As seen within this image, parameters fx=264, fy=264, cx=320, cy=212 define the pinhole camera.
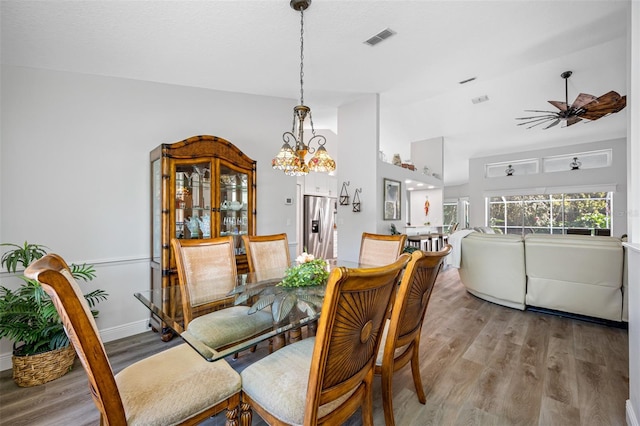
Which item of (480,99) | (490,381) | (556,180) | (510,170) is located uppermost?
(480,99)

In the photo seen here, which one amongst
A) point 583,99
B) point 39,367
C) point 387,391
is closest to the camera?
point 387,391

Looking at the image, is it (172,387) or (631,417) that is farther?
(631,417)

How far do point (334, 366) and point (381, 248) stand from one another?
1786 millimetres

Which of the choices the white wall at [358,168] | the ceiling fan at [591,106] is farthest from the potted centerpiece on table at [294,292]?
the ceiling fan at [591,106]

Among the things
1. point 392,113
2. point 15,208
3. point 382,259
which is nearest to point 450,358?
point 382,259

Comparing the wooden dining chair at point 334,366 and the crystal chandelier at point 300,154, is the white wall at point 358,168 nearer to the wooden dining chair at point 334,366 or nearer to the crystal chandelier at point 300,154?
the crystal chandelier at point 300,154

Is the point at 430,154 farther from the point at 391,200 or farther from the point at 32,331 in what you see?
the point at 32,331

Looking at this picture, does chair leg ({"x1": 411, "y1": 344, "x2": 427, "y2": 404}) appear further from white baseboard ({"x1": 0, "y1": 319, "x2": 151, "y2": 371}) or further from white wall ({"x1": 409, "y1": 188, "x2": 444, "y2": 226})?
white wall ({"x1": 409, "y1": 188, "x2": 444, "y2": 226})

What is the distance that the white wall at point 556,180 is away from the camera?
19.9 ft

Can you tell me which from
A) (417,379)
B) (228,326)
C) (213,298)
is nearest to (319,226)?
(213,298)

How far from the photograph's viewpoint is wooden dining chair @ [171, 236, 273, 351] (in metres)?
1.38

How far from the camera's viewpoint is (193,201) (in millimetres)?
2939

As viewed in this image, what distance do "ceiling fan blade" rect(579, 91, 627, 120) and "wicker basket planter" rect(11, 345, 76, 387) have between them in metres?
6.32

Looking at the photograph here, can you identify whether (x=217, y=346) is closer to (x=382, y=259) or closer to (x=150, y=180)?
(x=382, y=259)
